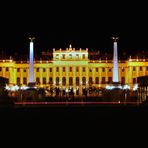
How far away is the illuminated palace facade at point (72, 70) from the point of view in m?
96.8

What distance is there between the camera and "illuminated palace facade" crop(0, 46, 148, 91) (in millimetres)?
96812

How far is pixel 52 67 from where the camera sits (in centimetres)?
9975

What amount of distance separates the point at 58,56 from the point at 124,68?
471 inches

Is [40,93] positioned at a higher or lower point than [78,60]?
lower

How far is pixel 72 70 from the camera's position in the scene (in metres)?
100
